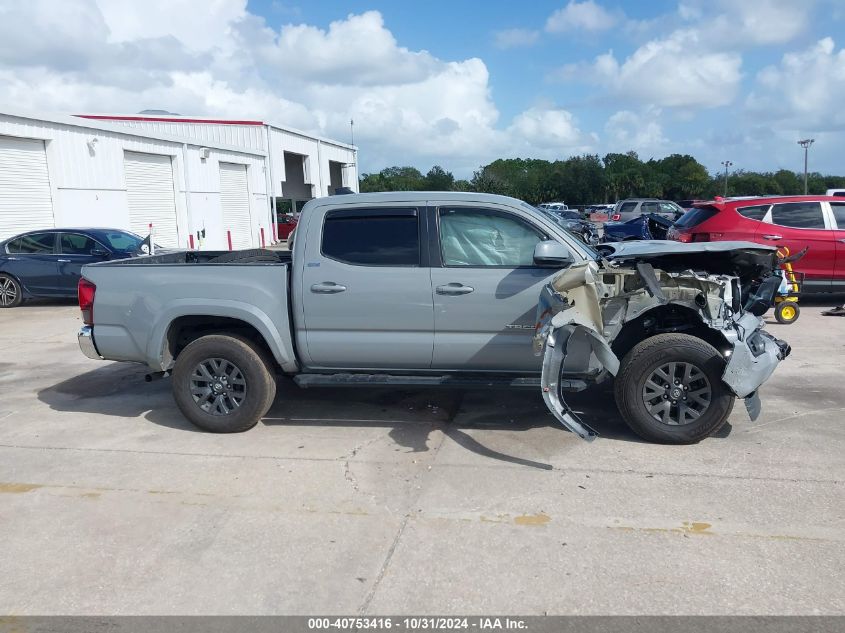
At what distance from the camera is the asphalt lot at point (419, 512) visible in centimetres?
347

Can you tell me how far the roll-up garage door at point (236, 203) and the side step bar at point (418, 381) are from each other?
23368mm

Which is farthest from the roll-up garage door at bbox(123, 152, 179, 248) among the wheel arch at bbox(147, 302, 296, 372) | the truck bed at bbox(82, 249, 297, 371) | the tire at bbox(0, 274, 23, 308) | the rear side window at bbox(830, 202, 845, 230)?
the rear side window at bbox(830, 202, 845, 230)

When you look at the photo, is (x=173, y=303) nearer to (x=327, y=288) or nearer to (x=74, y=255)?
(x=327, y=288)

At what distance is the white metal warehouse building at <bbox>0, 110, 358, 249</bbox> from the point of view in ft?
57.3

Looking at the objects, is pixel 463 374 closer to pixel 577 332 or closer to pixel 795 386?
pixel 577 332

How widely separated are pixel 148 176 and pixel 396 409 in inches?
761

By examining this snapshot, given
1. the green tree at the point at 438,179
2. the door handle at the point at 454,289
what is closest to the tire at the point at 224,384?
the door handle at the point at 454,289

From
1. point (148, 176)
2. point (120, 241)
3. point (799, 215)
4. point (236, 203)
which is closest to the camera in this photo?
point (799, 215)

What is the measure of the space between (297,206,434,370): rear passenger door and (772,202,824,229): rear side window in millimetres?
8145

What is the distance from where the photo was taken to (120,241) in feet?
47.0

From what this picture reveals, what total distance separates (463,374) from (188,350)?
2.29 m

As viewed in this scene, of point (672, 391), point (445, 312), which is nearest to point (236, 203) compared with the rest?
point (445, 312)

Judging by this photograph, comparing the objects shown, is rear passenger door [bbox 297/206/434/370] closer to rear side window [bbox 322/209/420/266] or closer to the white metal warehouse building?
rear side window [bbox 322/209/420/266]

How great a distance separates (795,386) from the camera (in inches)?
275
